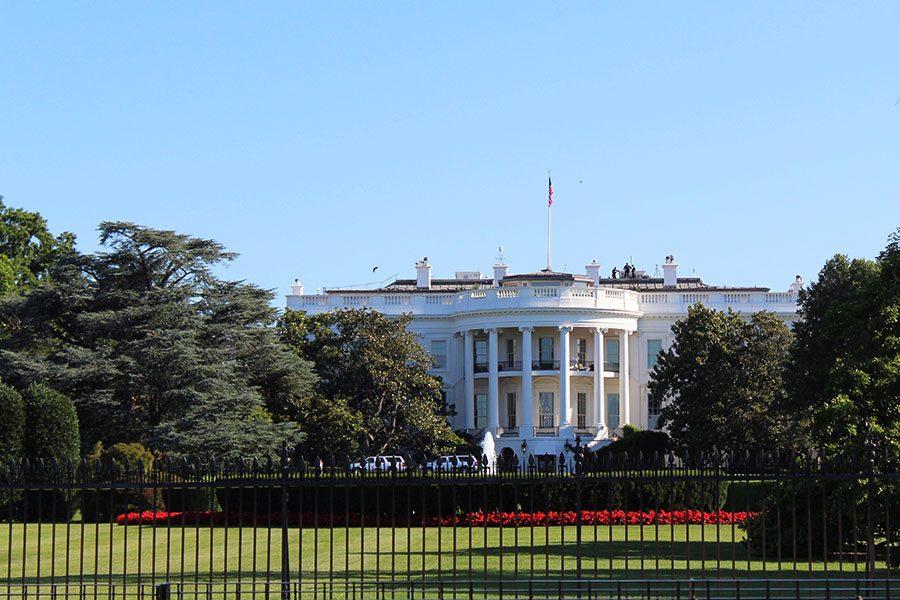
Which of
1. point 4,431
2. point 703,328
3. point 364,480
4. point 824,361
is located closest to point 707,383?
point 703,328

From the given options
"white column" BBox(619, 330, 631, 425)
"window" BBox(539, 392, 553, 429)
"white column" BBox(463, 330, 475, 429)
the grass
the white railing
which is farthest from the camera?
"window" BBox(539, 392, 553, 429)

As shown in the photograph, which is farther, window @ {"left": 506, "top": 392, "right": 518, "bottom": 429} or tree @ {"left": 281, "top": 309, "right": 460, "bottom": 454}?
window @ {"left": 506, "top": 392, "right": 518, "bottom": 429}

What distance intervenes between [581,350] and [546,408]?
11.5ft

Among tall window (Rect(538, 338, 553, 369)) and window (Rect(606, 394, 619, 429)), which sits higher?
tall window (Rect(538, 338, 553, 369))

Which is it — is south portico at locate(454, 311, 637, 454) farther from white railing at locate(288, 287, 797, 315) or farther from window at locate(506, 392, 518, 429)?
white railing at locate(288, 287, 797, 315)

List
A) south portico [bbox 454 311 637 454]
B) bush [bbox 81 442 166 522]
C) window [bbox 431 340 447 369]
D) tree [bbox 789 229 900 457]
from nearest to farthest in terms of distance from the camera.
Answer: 1. tree [bbox 789 229 900 457]
2. bush [bbox 81 442 166 522]
3. south portico [bbox 454 311 637 454]
4. window [bbox 431 340 447 369]

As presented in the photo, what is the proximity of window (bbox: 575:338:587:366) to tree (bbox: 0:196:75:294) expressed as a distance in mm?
27847

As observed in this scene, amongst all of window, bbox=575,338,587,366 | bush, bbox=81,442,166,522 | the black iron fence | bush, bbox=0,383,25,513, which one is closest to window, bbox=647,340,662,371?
window, bbox=575,338,587,366

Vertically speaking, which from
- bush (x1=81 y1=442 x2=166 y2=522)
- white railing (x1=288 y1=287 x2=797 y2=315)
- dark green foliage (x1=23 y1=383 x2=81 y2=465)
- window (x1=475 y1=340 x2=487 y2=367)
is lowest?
bush (x1=81 y1=442 x2=166 y2=522)

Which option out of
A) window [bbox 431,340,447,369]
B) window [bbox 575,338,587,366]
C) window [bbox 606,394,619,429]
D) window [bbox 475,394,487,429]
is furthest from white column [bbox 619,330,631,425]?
window [bbox 431,340,447,369]

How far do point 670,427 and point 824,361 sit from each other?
52.7 ft

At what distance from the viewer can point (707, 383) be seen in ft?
206

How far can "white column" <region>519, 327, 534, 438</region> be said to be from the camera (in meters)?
79.1

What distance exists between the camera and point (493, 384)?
8000cm
